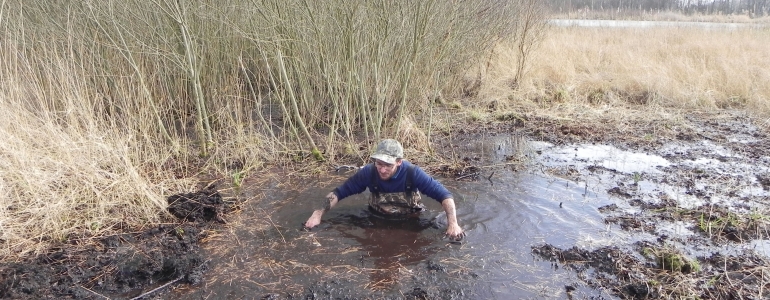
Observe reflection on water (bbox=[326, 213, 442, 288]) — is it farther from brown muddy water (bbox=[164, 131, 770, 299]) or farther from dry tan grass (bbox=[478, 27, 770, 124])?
dry tan grass (bbox=[478, 27, 770, 124])

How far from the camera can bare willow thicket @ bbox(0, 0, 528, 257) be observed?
15.4 feet

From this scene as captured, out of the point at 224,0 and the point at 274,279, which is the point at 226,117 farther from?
the point at 274,279

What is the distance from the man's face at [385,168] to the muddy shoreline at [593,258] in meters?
0.87

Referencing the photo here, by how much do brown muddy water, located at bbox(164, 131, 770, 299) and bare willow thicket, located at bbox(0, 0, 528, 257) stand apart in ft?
3.40

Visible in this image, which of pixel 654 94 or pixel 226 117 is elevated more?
pixel 226 117

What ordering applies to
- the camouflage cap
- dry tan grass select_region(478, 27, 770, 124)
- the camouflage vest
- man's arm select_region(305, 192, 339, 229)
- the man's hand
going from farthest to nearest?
dry tan grass select_region(478, 27, 770, 124) → the camouflage vest → man's arm select_region(305, 192, 339, 229) → the man's hand → the camouflage cap

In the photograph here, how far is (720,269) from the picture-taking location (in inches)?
162

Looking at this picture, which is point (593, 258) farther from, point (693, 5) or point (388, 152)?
point (693, 5)

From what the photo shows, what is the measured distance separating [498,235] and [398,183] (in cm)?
102

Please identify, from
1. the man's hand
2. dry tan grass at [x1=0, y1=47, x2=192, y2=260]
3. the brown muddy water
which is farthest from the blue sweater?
dry tan grass at [x1=0, y1=47, x2=192, y2=260]

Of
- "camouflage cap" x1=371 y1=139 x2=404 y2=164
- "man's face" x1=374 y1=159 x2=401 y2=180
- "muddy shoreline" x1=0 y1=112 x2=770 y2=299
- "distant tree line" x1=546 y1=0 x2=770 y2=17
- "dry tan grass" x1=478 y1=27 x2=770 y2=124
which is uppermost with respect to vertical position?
"camouflage cap" x1=371 y1=139 x2=404 y2=164

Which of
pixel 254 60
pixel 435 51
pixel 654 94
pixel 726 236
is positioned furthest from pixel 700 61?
pixel 254 60

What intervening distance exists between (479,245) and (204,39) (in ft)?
16.0

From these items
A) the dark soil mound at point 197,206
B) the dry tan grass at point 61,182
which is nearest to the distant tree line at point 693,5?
the dark soil mound at point 197,206
